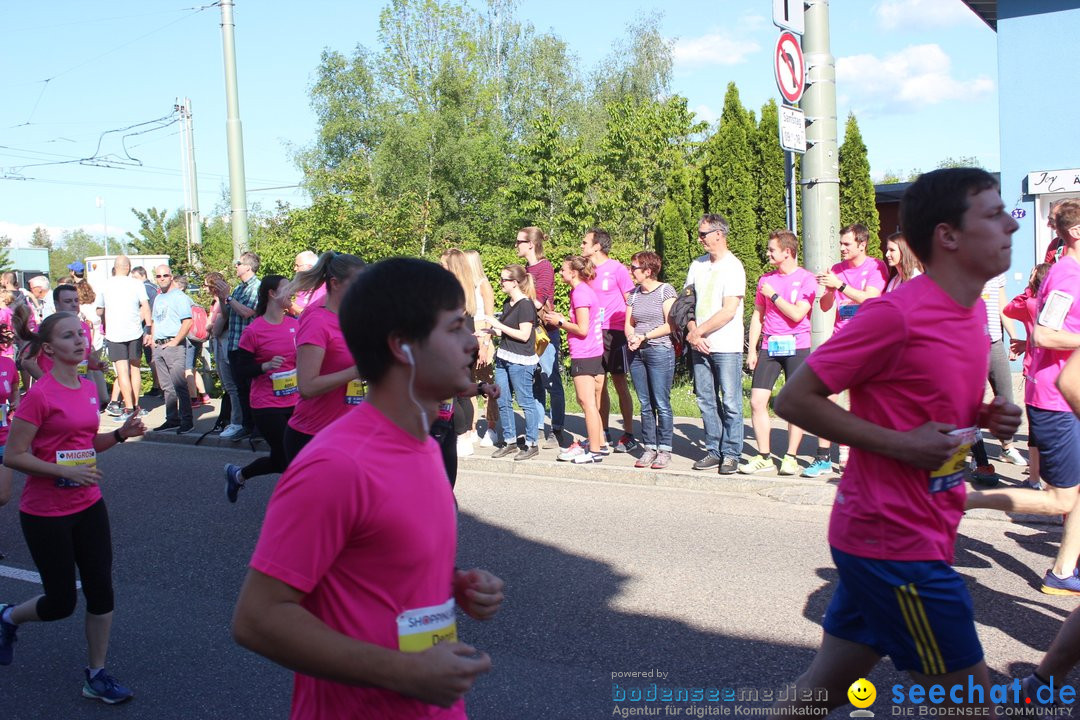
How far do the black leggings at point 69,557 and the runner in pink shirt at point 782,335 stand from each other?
5.44 m

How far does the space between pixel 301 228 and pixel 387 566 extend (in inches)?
727

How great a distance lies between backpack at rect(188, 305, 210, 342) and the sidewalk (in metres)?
1.88

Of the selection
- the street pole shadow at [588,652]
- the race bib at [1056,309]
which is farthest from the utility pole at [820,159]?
the street pole shadow at [588,652]

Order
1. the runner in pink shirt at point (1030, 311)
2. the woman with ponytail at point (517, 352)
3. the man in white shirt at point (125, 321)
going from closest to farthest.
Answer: the runner in pink shirt at point (1030, 311)
the woman with ponytail at point (517, 352)
the man in white shirt at point (125, 321)

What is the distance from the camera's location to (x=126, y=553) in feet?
22.4

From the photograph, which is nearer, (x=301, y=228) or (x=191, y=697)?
(x=191, y=697)

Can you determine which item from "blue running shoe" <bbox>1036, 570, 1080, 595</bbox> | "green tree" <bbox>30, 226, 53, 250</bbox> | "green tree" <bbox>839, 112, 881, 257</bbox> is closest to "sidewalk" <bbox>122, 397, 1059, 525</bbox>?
"blue running shoe" <bbox>1036, 570, 1080, 595</bbox>

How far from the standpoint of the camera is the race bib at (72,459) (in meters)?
4.39

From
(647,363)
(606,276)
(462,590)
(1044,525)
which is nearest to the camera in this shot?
(462,590)

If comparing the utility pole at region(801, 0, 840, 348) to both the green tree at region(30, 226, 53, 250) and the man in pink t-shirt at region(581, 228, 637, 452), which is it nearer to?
the man in pink t-shirt at region(581, 228, 637, 452)

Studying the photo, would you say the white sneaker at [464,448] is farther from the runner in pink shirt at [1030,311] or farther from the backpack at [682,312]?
the runner in pink shirt at [1030,311]

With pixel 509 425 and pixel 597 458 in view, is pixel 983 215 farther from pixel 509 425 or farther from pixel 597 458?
pixel 509 425

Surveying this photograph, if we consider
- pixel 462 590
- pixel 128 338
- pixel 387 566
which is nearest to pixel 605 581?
pixel 462 590

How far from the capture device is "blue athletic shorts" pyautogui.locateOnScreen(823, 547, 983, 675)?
8.30ft
